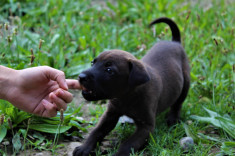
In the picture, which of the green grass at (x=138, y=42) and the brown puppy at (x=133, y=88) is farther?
the green grass at (x=138, y=42)

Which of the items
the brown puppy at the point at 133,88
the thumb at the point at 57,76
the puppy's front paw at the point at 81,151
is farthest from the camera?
the puppy's front paw at the point at 81,151

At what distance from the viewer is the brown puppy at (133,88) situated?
3.26 meters

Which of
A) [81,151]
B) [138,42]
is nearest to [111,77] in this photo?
[81,151]

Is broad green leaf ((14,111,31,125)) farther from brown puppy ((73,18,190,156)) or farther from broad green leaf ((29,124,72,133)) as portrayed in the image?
brown puppy ((73,18,190,156))

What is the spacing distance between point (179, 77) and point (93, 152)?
1.45 m

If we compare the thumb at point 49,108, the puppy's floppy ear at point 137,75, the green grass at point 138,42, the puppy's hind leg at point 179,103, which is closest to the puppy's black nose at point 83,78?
the thumb at point 49,108

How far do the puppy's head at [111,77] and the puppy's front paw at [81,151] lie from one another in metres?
0.52

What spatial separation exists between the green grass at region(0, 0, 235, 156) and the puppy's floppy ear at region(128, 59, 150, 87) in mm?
659

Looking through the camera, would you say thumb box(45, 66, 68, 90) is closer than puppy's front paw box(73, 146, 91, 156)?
Yes

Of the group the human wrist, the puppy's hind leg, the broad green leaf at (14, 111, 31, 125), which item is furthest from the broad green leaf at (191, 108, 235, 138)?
the human wrist

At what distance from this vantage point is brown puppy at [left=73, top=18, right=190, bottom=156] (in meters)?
3.26

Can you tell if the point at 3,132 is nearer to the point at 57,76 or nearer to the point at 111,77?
the point at 57,76

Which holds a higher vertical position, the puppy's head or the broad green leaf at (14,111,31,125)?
the puppy's head

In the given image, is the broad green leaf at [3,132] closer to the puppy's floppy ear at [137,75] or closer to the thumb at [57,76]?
the thumb at [57,76]
